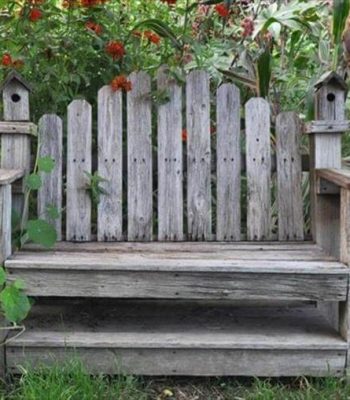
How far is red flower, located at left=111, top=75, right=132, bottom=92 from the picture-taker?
2.58 metres

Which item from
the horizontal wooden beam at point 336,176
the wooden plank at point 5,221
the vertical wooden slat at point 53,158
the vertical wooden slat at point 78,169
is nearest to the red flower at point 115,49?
the vertical wooden slat at point 78,169

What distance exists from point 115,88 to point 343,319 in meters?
1.32

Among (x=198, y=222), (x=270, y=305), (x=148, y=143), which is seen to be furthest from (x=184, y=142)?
(x=270, y=305)

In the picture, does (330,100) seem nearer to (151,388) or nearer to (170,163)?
(170,163)

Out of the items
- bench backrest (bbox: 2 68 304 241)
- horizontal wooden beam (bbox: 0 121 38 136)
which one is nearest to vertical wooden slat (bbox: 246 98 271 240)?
bench backrest (bbox: 2 68 304 241)

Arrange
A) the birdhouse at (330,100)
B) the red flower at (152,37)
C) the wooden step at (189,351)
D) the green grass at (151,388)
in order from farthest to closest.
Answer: the red flower at (152,37), the birdhouse at (330,100), the wooden step at (189,351), the green grass at (151,388)

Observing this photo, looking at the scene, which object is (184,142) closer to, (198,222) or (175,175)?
(175,175)

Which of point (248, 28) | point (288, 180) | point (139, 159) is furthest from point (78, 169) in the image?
point (248, 28)

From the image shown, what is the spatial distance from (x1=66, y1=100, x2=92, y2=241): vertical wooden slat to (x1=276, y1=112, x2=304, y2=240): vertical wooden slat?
83cm

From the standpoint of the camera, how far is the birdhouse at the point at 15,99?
8.08 ft

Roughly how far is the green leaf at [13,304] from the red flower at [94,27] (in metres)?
1.29

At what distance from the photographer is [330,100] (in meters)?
2.53

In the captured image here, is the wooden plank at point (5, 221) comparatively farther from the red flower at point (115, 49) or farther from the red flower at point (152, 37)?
the red flower at point (152, 37)

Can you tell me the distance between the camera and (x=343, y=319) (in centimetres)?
211
